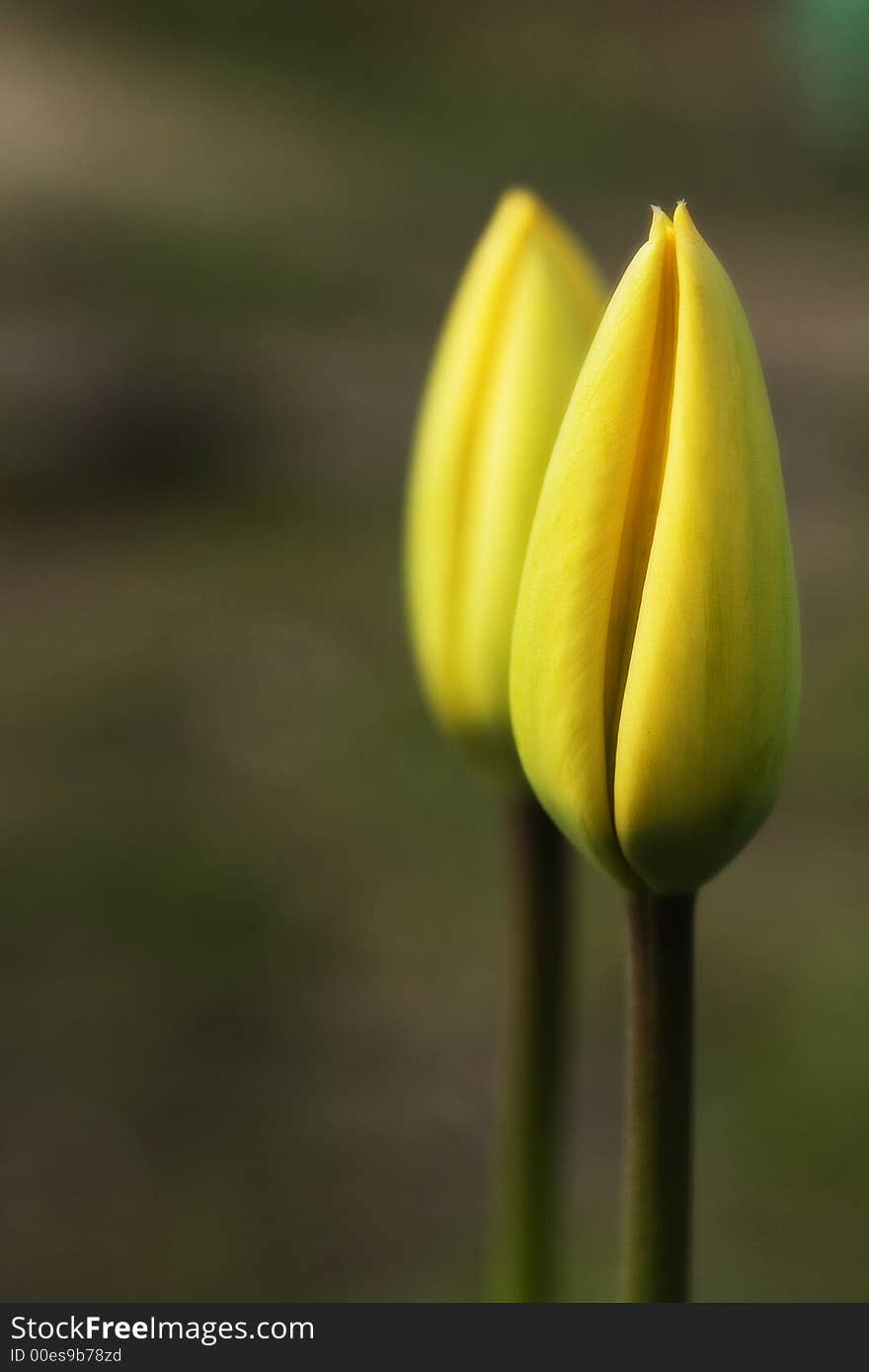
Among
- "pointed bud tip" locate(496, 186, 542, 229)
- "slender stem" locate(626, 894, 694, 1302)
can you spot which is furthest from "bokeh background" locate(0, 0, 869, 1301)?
"slender stem" locate(626, 894, 694, 1302)

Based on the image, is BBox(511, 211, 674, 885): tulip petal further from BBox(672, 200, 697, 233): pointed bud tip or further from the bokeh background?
the bokeh background

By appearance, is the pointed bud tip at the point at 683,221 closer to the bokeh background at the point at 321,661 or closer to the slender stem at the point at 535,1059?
the slender stem at the point at 535,1059

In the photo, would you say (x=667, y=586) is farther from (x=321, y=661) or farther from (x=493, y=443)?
(x=321, y=661)

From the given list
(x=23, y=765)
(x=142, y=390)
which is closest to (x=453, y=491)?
(x=23, y=765)

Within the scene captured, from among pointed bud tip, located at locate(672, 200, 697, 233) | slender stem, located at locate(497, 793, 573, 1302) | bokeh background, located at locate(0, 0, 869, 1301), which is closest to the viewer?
pointed bud tip, located at locate(672, 200, 697, 233)

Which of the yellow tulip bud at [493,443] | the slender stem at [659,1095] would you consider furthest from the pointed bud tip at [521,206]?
the slender stem at [659,1095]

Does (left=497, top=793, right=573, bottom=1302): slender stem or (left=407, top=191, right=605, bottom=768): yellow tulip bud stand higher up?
(left=407, top=191, right=605, bottom=768): yellow tulip bud

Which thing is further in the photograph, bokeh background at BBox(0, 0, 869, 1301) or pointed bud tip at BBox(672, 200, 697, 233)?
bokeh background at BBox(0, 0, 869, 1301)
